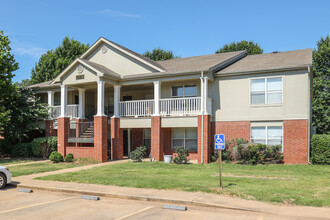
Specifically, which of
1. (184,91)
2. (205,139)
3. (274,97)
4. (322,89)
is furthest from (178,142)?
(322,89)

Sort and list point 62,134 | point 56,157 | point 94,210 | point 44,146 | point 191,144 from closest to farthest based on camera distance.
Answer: point 94,210 → point 56,157 → point 191,144 → point 62,134 → point 44,146

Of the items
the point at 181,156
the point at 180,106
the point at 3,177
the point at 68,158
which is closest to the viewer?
the point at 3,177

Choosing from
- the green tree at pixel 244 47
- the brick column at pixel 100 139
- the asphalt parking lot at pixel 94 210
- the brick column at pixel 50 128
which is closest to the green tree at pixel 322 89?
the green tree at pixel 244 47

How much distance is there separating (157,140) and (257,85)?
22.2ft

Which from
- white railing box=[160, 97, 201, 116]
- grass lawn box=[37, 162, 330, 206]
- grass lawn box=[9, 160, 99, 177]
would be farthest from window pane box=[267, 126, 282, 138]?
grass lawn box=[9, 160, 99, 177]

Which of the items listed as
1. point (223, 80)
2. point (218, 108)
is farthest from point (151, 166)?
point (223, 80)

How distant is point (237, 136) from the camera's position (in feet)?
63.7

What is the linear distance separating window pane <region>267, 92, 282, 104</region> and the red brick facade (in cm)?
128

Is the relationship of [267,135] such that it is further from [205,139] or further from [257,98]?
[205,139]

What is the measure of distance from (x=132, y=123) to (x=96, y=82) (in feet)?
11.4

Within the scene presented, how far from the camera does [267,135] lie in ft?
61.6

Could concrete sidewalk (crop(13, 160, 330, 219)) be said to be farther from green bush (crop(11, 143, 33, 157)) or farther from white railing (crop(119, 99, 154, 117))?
green bush (crop(11, 143, 33, 157))

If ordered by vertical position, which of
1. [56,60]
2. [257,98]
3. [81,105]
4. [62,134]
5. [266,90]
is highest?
[56,60]

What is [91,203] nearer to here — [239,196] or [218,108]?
[239,196]
